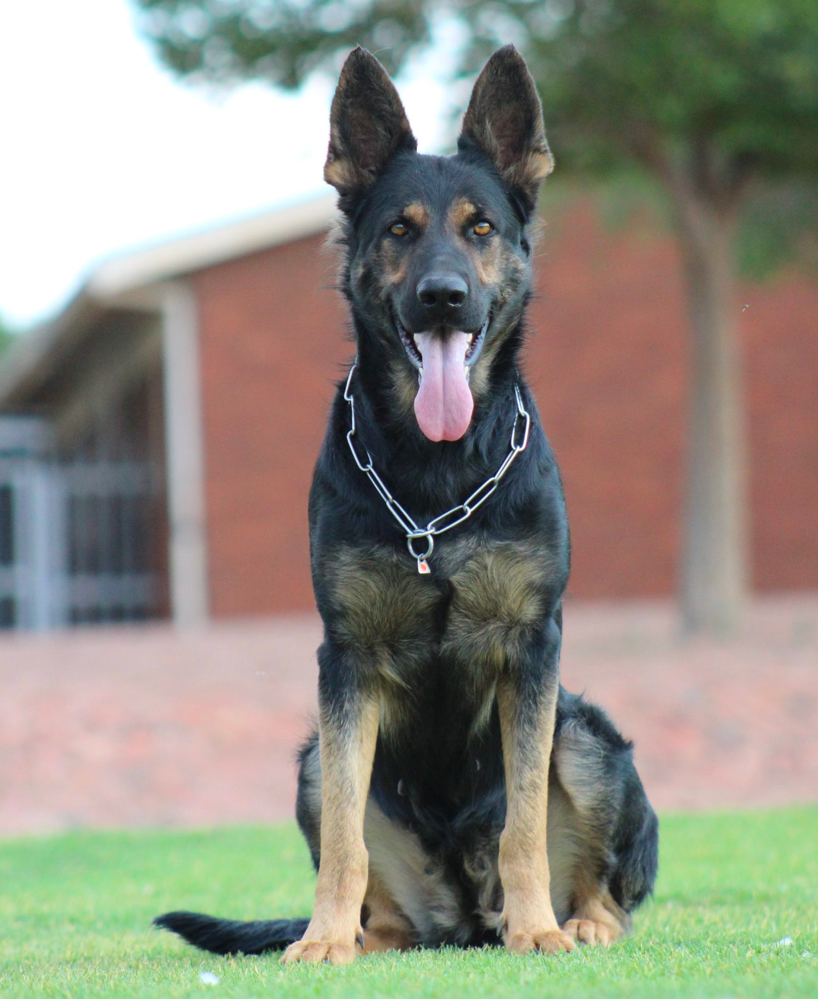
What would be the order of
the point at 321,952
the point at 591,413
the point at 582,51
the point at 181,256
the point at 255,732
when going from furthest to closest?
the point at 591,413 < the point at 181,256 < the point at 582,51 < the point at 255,732 < the point at 321,952

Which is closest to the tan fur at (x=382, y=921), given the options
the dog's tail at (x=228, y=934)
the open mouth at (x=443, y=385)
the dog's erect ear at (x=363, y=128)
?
the dog's tail at (x=228, y=934)

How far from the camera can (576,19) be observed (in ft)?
41.6

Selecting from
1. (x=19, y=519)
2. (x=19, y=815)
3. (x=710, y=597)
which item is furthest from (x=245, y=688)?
(x=19, y=519)

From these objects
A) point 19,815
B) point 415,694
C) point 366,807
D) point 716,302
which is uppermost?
point 716,302

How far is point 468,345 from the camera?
14.0 ft

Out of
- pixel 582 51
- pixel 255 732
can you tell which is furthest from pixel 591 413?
pixel 255 732

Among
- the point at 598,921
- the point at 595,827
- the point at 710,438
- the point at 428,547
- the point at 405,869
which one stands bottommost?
the point at 598,921

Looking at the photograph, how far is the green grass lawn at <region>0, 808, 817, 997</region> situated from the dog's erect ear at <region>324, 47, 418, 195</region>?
2.56 meters

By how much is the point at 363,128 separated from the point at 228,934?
8.99ft

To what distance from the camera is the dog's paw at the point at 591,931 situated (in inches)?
169

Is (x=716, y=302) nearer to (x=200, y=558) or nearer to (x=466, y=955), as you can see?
(x=200, y=558)

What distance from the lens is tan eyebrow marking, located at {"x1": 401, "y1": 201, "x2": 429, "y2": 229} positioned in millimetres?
4309

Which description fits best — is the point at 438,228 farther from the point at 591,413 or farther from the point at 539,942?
the point at 591,413

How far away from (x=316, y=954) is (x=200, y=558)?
17642 mm
